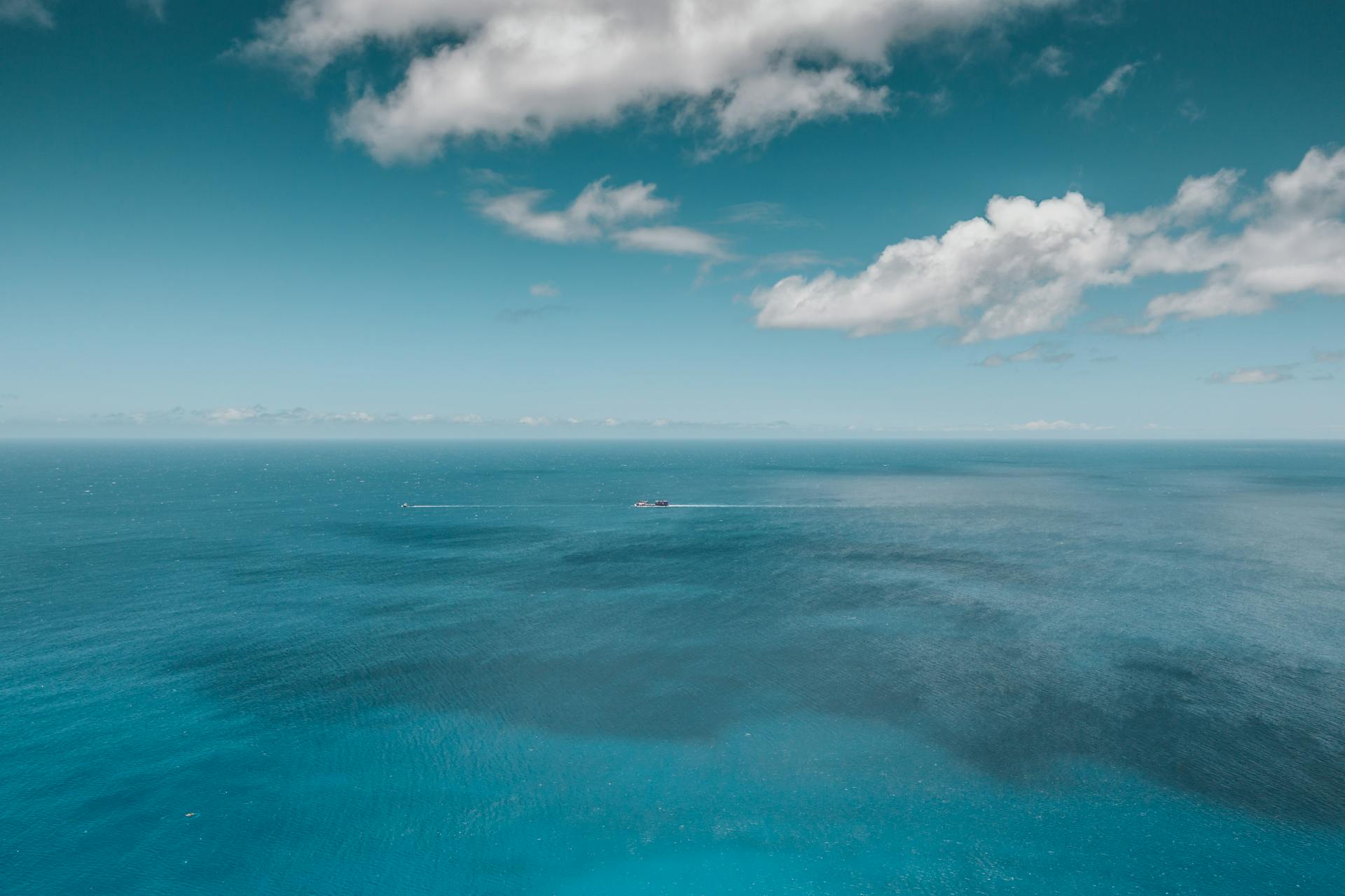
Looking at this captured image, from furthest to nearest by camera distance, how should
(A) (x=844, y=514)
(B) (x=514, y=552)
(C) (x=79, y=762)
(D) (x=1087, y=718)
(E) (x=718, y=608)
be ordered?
1. (A) (x=844, y=514)
2. (B) (x=514, y=552)
3. (E) (x=718, y=608)
4. (D) (x=1087, y=718)
5. (C) (x=79, y=762)

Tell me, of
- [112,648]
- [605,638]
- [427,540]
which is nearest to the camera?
[112,648]

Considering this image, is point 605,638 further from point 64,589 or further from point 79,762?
point 64,589

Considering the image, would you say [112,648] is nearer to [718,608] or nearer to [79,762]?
[79,762]

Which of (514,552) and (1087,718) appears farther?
(514,552)

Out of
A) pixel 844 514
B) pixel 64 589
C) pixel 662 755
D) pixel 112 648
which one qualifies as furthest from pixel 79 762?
pixel 844 514

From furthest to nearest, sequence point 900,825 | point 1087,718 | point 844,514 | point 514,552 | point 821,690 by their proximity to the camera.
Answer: point 844,514
point 514,552
point 821,690
point 1087,718
point 900,825

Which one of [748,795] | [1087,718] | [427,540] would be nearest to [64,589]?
[427,540]
